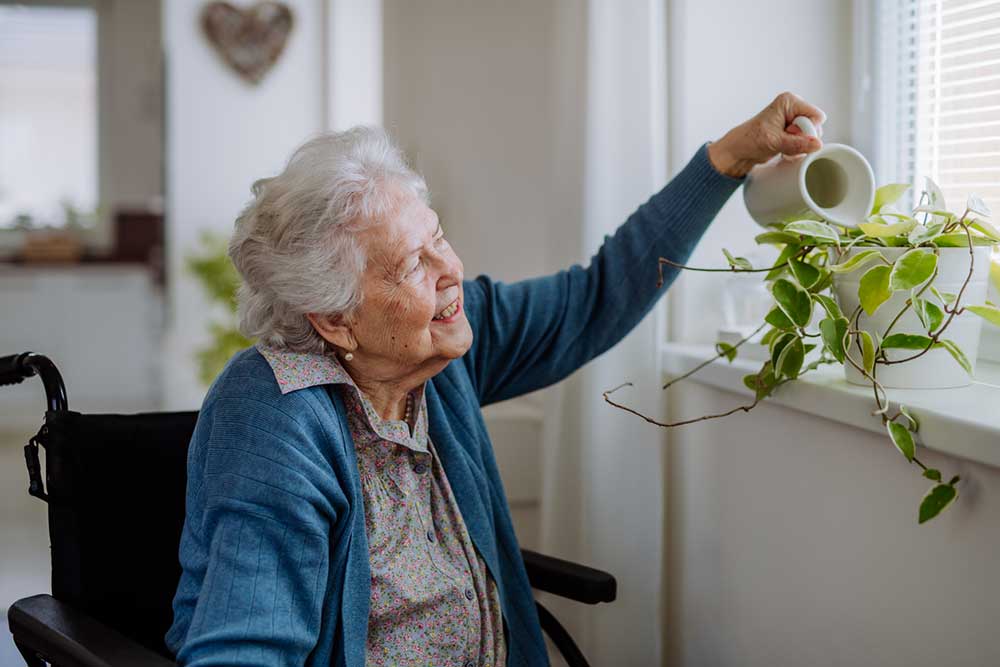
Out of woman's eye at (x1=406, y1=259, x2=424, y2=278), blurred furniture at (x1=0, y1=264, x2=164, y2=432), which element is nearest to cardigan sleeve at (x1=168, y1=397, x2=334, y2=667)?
woman's eye at (x1=406, y1=259, x2=424, y2=278)

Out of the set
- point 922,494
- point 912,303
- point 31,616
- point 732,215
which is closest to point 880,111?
point 732,215

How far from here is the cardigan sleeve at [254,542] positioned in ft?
3.47

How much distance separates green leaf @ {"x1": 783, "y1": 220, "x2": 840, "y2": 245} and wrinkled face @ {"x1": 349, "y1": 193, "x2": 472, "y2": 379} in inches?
18.2

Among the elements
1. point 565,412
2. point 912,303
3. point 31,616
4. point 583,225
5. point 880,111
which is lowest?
point 31,616

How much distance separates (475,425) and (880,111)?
33.7 inches

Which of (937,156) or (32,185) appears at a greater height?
(32,185)

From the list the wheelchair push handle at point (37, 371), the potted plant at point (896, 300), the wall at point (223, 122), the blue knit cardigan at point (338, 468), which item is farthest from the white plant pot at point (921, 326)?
the wall at point (223, 122)

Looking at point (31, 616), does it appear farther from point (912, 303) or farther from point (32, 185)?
point (32, 185)

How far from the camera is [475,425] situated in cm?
145

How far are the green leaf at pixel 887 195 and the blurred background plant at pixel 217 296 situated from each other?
292 centimetres

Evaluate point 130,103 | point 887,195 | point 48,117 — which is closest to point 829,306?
point 887,195

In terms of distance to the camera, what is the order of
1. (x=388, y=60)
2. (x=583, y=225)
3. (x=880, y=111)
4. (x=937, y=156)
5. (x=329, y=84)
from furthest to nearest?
1. (x=329, y=84)
2. (x=388, y=60)
3. (x=583, y=225)
4. (x=880, y=111)
5. (x=937, y=156)

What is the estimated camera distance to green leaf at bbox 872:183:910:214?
49.0 inches

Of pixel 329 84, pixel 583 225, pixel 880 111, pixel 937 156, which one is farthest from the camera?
pixel 329 84
